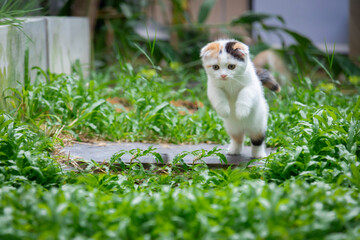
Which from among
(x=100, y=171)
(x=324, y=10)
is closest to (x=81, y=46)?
(x=100, y=171)

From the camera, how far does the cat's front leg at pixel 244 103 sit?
3279 mm

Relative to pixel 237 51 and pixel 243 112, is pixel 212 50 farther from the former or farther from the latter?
pixel 243 112

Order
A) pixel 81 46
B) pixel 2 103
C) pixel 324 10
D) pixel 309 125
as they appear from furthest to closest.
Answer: pixel 324 10
pixel 81 46
pixel 2 103
pixel 309 125

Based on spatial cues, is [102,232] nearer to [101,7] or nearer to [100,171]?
[100,171]

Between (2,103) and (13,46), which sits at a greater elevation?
(13,46)

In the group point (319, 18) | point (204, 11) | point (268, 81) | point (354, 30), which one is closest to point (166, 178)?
point (268, 81)

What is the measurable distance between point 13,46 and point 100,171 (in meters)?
1.44

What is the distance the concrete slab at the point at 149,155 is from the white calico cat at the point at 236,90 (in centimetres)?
21

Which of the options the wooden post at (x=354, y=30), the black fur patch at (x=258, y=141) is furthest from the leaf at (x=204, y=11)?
the black fur patch at (x=258, y=141)

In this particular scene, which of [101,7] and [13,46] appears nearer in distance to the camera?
[13,46]

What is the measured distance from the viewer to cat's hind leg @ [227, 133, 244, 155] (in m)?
3.61

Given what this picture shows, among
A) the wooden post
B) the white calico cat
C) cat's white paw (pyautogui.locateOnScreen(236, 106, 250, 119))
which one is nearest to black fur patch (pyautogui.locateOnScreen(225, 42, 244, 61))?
the white calico cat

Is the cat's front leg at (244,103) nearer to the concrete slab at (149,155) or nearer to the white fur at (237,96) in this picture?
the white fur at (237,96)

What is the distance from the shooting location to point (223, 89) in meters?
3.47
